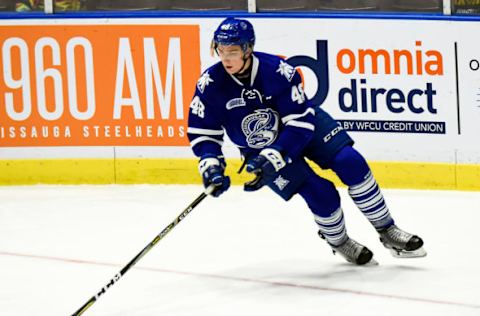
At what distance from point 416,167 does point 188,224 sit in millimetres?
1415

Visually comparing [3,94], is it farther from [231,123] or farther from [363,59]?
[231,123]

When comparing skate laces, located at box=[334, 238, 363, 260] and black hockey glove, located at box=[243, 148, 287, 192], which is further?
skate laces, located at box=[334, 238, 363, 260]

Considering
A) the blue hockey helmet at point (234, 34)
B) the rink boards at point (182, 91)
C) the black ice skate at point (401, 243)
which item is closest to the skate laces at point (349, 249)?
the black ice skate at point (401, 243)

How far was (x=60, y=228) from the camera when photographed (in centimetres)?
619

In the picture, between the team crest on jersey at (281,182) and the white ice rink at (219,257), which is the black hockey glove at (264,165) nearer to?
the team crest on jersey at (281,182)

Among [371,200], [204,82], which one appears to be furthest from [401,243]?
[204,82]

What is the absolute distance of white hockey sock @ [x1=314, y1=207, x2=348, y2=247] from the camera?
5.00 metres

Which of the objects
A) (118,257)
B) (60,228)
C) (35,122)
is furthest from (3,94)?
(118,257)

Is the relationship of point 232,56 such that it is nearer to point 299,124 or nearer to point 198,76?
point 299,124

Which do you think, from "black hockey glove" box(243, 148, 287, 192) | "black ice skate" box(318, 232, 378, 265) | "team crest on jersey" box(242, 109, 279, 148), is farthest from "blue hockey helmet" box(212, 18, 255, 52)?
"black ice skate" box(318, 232, 378, 265)

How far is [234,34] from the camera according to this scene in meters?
4.59

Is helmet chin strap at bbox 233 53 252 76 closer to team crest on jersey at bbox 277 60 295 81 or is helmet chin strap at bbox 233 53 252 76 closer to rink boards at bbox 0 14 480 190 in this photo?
team crest on jersey at bbox 277 60 295 81

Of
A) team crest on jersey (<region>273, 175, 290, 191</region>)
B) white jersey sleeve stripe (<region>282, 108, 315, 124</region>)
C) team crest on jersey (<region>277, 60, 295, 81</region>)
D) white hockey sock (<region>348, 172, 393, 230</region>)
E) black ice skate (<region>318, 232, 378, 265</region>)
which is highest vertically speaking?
team crest on jersey (<region>277, 60, 295, 81</region>)

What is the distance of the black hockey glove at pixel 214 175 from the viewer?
15.2 ft
